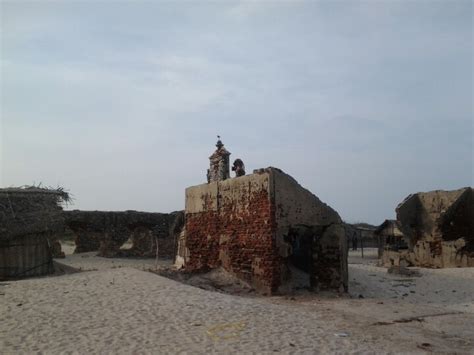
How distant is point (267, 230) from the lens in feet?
35.8

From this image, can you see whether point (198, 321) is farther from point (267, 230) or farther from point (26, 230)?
point (26, 230)

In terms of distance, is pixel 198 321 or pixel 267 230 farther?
pixel 267 230

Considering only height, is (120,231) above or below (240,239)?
above

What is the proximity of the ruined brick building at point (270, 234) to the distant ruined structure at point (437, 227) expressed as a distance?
9167 mm

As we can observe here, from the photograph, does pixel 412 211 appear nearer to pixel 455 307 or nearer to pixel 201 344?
pixel 455 307

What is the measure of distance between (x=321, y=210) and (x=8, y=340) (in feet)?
24.8

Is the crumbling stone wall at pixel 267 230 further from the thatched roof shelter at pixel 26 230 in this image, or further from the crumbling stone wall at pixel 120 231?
the crumbling stone wall at pixel 120 231

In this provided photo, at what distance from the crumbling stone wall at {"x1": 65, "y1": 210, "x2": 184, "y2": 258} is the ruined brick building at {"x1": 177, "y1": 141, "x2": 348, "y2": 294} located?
12.6 meters

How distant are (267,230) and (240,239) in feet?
3.61

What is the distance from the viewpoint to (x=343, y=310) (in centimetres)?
945

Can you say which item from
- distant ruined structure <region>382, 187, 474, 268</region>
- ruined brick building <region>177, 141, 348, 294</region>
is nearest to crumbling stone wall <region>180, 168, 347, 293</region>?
ruined brick building <region>177, 141, 348, 294</region>

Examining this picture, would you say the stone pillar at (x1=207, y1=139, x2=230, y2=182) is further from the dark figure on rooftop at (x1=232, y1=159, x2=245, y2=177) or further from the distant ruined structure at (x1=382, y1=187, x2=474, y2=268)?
the distant ruined structure at (x1=382, y1=187, x2=474, y2=268)

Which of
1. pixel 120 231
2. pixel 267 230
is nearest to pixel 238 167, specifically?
pixel 267 230

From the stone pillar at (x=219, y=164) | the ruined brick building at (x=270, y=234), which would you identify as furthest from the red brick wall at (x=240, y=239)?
the stone pillar at (x=219, y=164)
